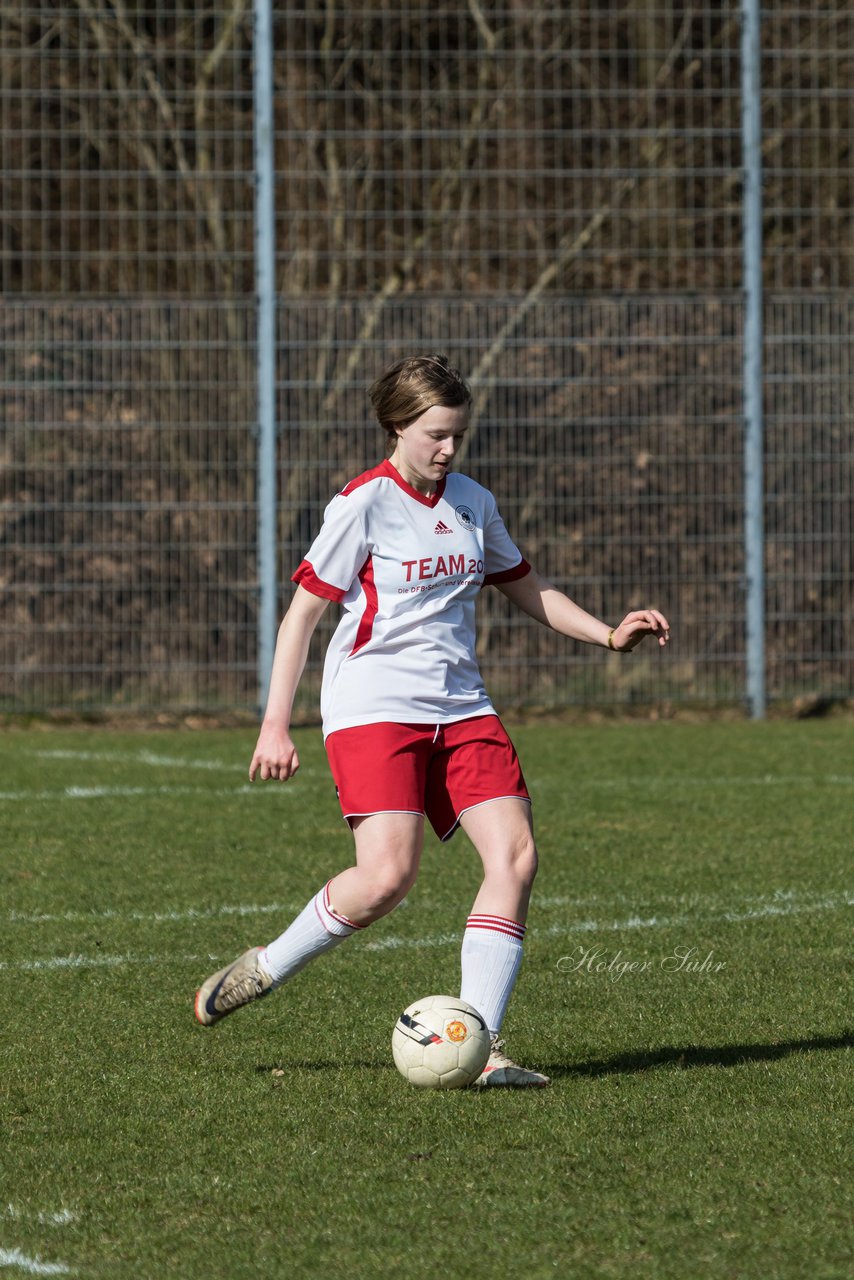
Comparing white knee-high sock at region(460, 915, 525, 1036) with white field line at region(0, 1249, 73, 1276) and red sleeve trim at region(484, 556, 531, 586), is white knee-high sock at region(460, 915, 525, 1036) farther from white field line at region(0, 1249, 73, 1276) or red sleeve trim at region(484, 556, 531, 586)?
white field line at region(0, 1249, 73, 1276)

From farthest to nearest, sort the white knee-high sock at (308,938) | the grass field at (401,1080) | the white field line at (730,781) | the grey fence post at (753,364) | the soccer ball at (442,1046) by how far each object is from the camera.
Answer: the grey fence post at (753,364) → the white field line at (730,781) → the white knee-high sock at (308,938) → the soccer ball at (442,1046) → the grass field at (401,1080)

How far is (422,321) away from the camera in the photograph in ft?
42.9

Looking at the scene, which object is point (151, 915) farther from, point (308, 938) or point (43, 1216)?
point (43, 1216)

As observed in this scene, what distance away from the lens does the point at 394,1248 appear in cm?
343

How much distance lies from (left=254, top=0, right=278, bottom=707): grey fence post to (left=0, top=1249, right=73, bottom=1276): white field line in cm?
950

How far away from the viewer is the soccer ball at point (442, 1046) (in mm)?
4469

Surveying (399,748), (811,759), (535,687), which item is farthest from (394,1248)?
(535,687)

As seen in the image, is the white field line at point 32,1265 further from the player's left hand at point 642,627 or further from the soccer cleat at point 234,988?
the player's left hand at point 642,627

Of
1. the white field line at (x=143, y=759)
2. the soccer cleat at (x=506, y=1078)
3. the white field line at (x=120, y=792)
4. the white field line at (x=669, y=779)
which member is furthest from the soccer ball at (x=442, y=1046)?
the white field line at (x=143, y=759)

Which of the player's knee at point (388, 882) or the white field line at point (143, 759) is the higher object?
the player's knee at point (388, 882)

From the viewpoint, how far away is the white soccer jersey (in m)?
4.67

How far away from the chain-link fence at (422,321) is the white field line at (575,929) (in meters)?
6.42

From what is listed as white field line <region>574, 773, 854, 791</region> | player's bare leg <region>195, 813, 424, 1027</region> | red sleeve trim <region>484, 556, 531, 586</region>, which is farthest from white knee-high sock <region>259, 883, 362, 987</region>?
white field line <region>574, 773, 854, 791</region>

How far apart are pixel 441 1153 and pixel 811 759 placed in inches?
287
